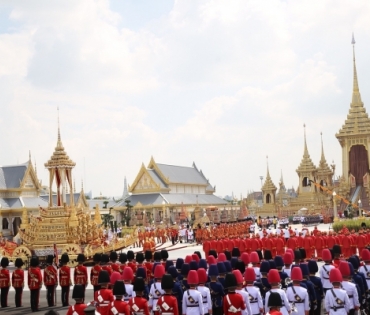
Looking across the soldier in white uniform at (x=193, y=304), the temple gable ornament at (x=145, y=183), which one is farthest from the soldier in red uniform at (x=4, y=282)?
the temple gable ornament at (x=145, y=183)

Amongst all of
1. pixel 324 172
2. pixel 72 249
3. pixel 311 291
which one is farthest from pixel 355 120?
pixel 311 291

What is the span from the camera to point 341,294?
29.8ft

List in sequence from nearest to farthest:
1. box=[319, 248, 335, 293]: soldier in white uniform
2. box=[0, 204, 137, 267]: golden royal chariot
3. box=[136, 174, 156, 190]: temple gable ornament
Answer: box=[319, 248, 335, 293]: soldier in white uniform < box=[0, 204, 137, 267]: golden royal chariot < box=[136, 174, 156, 190]: temple gable ornament

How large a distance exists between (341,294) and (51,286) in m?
8.79

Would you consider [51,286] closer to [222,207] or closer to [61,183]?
[61,183]

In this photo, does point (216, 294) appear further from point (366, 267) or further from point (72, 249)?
point (72, 249)

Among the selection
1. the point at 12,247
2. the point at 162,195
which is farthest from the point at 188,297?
the point at 162,195

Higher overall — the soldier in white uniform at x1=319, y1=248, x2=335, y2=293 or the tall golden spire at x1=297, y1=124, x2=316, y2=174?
the tall golden spire at x1=297, y1=124, x2=316, y2=174

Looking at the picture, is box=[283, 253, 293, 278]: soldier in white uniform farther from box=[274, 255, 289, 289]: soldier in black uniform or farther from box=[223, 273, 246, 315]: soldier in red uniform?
box=[223, 273, 246, 315]: soldier in red uniform

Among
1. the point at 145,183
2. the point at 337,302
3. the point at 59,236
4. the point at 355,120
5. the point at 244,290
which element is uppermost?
the point at 355,120

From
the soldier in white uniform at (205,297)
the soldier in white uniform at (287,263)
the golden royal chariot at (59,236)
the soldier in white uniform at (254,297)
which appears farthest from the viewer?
the golden royal chariot at (59,236)

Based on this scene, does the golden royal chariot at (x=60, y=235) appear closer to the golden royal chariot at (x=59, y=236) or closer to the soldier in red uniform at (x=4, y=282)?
the golden royal chariot at (x=59, y=236)

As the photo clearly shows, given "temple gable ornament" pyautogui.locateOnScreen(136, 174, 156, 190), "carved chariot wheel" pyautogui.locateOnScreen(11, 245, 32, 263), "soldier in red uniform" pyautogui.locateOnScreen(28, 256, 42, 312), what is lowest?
"soldier in red uniform" pyautogui.locateOnScreen(28, 256, 42, 312)

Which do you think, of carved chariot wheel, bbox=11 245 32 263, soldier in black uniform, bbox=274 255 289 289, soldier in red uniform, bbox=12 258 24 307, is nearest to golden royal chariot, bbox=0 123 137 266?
carved chariot wheel, bbox=11 245 32 263
